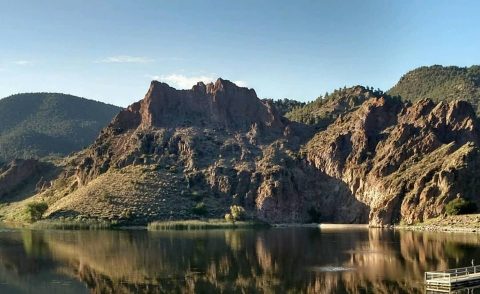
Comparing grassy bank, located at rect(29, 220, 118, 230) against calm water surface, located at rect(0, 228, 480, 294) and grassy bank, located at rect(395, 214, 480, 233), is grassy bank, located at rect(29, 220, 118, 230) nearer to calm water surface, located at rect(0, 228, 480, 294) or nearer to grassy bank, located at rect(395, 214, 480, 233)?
calm water surface, located at rect(0, 228, 480, 294)

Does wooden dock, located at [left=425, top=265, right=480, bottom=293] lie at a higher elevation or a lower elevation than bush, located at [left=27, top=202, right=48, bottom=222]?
lower

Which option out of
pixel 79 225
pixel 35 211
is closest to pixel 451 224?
pixel 79 225

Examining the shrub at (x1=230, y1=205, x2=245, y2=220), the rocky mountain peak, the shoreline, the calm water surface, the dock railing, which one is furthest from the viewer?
the rocky mountain peak

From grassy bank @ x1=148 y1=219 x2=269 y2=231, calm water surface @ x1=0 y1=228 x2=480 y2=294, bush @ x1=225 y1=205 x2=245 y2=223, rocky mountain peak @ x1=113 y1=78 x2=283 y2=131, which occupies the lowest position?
calm water surface @ x1=0 y1=228 x2=480 y2=294

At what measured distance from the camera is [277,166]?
561 ft

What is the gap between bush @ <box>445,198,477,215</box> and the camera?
129m

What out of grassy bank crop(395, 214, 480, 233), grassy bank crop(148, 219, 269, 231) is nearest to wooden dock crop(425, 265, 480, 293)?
grassy bank crop(395, 214, 480, 233)

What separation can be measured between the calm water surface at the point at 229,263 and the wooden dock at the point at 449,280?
115 centimetres

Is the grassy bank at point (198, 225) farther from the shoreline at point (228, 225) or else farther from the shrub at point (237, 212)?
the shrub at point (237, 212)

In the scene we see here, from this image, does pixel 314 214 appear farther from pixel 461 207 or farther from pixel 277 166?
pixel 461 207

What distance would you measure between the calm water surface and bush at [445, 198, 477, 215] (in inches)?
935

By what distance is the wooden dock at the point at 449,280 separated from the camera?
51.8m

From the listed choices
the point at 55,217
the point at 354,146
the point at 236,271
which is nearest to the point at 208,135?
the point at 354,146

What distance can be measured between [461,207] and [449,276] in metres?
80.6
